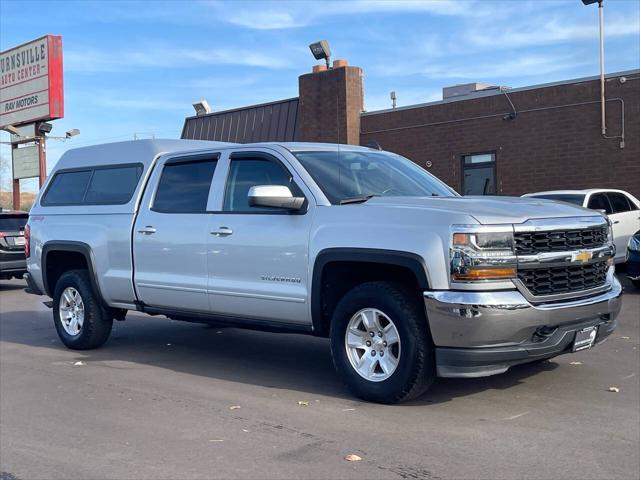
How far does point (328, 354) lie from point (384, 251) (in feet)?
8.49

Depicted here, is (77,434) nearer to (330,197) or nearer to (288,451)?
(288,451)

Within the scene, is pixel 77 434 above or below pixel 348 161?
below

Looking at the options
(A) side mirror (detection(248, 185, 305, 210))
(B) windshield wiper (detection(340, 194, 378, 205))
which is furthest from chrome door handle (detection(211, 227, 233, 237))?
(B) windshield wiper (detection(340, 194, 378, 205))

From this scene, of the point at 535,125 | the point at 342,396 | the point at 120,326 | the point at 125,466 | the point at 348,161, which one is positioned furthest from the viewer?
the point at 535,125

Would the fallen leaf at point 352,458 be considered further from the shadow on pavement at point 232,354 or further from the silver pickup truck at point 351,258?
the shadow on pavement at point 232,354

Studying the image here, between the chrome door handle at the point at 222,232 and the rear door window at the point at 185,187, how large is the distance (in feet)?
1.04

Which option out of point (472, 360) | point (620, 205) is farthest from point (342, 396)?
point (620, 205)

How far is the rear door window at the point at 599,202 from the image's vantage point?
12.9 m

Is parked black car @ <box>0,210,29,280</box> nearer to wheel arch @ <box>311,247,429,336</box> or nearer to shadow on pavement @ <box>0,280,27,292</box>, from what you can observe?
shadow on pavement @ <box>0,280,27,292</box>

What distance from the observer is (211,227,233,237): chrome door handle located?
6.46 m

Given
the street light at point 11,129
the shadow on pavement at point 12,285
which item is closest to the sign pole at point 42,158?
the street light at point 11,129

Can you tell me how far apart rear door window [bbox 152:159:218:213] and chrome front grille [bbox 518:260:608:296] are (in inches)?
121

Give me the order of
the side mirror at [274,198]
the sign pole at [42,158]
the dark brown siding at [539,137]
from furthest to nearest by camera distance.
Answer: the sign pole at [42,158] → the dark brown siding at [539,137] → the side mirror at [274,198]

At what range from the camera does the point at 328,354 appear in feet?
25.1
